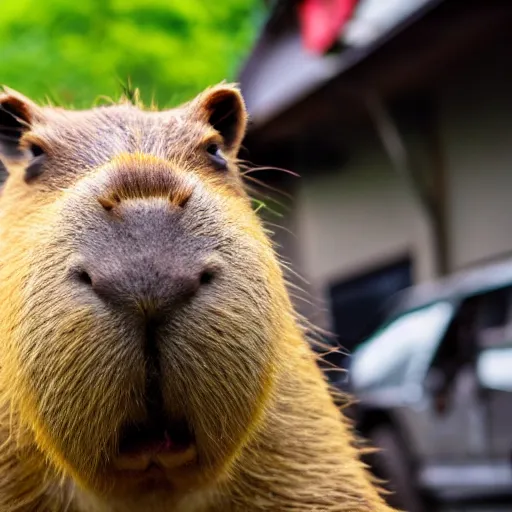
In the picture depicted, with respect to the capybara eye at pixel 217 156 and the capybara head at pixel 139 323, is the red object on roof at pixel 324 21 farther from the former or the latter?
the capybara head at pixel 139 323

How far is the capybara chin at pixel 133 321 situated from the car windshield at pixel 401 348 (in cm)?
635

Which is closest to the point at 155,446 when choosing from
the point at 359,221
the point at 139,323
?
the point at 139,323

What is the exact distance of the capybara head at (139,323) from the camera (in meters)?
2.35

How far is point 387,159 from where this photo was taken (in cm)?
1551

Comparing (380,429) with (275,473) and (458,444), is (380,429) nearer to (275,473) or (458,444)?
(458,444)

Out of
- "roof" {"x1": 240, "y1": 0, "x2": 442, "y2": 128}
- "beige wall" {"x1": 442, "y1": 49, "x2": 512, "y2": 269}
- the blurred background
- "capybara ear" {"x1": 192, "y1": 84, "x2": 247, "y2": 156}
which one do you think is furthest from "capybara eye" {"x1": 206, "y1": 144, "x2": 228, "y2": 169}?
"beige wall" {"x1": 442, "y1": 49, "x2": 512, "y2": 269}

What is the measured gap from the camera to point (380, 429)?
9.80 metres

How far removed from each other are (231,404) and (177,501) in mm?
514

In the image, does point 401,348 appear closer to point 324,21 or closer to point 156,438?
point 324,21

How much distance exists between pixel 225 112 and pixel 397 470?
259 inches

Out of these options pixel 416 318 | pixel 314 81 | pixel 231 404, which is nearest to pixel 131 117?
pixel 231 404

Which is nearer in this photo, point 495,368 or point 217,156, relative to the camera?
point 217,156

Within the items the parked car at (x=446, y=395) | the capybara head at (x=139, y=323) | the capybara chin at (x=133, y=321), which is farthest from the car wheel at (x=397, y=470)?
the capybara head at (x=139, y=323)

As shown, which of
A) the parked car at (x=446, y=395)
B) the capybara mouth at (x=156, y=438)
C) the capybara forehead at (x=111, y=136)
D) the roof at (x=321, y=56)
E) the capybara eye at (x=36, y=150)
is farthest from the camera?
the roof at (x=321, y=56)
